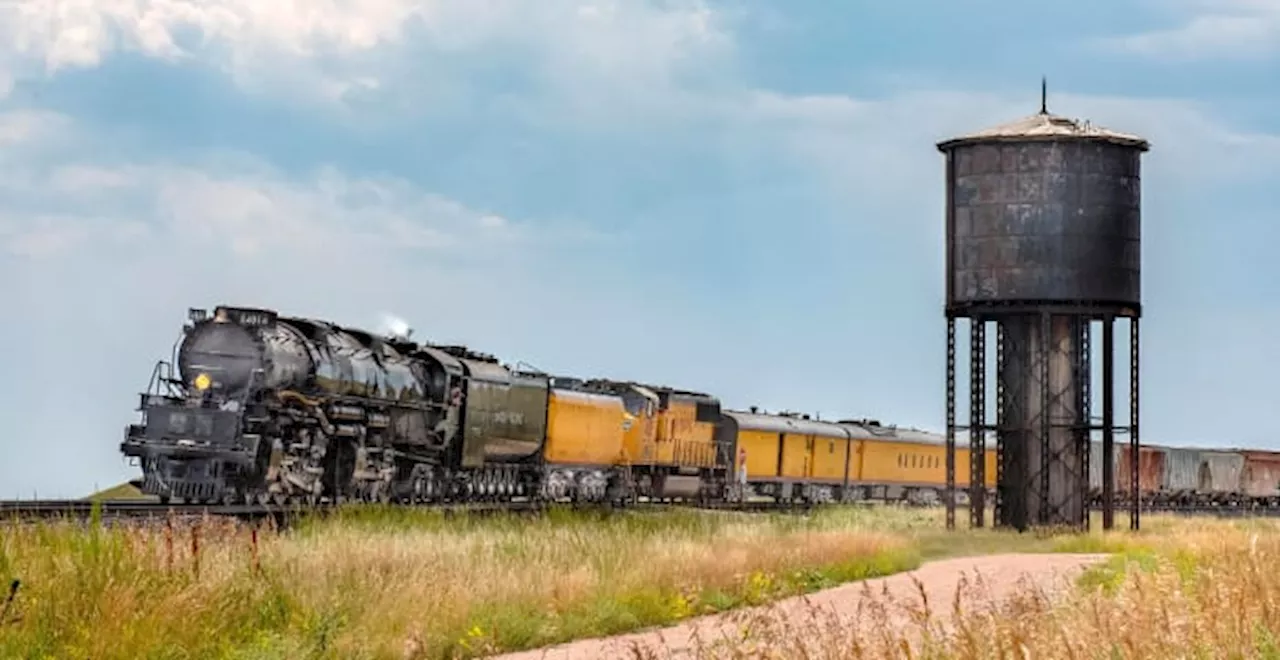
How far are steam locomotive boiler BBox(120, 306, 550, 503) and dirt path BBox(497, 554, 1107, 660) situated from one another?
1141 centimetres

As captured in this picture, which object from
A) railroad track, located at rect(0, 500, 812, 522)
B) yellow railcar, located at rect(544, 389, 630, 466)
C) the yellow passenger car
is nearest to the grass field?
railroad track, located at rect(0, 500, 812, 522)

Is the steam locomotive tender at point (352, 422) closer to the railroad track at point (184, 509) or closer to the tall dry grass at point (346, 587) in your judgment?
the railroad track at point (184, 509)

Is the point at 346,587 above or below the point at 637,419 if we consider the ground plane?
below

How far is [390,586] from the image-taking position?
706 inches

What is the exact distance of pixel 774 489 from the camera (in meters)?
58.5

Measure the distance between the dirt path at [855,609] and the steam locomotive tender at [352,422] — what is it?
11.5 m

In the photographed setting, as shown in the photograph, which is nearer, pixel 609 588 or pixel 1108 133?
pixel 609 588

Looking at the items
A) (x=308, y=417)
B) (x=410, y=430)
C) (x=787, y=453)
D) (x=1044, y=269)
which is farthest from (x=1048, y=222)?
(x=308, y=417)

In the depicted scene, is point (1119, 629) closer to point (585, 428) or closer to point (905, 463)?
point (585, 428)

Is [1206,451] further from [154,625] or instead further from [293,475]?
[154,625]

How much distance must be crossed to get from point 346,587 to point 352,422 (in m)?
15.2

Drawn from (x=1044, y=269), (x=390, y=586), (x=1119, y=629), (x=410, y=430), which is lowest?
(x=390, y=586)

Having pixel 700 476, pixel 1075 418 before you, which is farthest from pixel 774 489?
pixel 1075 418

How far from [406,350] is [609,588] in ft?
59.0
